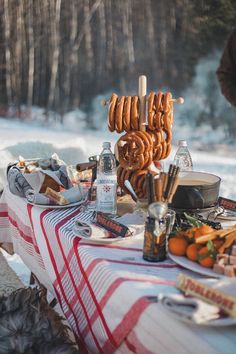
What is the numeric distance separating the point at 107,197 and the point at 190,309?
0.71m

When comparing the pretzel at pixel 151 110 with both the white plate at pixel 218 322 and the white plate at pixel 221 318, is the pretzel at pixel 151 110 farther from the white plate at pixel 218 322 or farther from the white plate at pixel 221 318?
the white plate at pixel 218 322

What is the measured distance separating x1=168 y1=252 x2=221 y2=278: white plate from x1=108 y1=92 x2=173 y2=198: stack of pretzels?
0.51 meters

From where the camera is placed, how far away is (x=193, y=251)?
43.4 inches

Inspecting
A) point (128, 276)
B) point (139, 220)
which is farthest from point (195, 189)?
point (128, 276)

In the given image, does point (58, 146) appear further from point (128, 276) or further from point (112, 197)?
point (128, 276)

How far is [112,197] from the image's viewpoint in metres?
1.54

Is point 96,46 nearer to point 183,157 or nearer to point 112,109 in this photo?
point 183,157

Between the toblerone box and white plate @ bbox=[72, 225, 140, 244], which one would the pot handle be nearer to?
white plate @ bbox=[72, 225, 140, 244]

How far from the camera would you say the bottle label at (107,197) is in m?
1.53

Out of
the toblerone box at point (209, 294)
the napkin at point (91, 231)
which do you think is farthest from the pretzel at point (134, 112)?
the toblerone box at point (209, 294)

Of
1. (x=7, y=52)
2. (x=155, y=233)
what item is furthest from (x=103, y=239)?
(x=7, y=52)

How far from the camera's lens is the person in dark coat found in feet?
9.70

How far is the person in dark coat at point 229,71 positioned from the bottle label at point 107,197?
172 centimetres

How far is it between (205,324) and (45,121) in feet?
24.9
